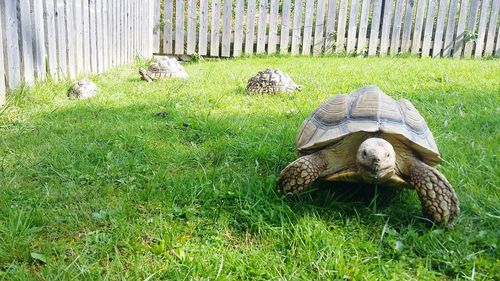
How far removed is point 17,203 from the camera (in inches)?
102

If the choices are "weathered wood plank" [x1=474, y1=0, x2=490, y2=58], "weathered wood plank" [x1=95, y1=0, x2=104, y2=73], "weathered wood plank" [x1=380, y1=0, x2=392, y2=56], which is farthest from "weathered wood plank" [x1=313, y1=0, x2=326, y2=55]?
"weathered wood plank" [x1=95, y1=0, x2=104, y2=73]

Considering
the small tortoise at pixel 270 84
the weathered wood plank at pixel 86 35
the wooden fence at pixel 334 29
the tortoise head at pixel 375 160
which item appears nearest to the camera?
the tortoise head at pixel 375 160

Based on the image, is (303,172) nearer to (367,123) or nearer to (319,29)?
(367,123)

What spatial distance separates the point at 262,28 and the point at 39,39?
556cm

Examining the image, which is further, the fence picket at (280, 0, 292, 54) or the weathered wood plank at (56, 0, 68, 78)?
the fence picket at (280, 0, 292, 54)

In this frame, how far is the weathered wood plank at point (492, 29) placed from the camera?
9.85m

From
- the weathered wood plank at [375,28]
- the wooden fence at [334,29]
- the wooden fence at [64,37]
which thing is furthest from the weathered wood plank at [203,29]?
the weathered wood plank at [375,28]

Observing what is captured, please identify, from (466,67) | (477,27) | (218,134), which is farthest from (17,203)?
(477,27)

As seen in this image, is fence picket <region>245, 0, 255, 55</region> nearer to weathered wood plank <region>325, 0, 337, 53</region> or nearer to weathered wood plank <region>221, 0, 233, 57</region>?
weathered wood plank <region>221, 0, 233, 57</region>

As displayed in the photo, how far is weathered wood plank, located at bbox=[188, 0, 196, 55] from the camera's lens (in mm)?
9859

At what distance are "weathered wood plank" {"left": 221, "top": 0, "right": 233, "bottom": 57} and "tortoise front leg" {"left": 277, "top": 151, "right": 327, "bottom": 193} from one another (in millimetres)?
7812

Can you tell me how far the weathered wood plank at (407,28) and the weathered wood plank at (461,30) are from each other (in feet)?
3.59

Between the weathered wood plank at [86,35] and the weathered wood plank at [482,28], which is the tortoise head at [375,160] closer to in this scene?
the weathered wood plank at [86,35]

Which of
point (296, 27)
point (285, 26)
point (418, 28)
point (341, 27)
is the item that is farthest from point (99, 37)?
point (418, 28)
